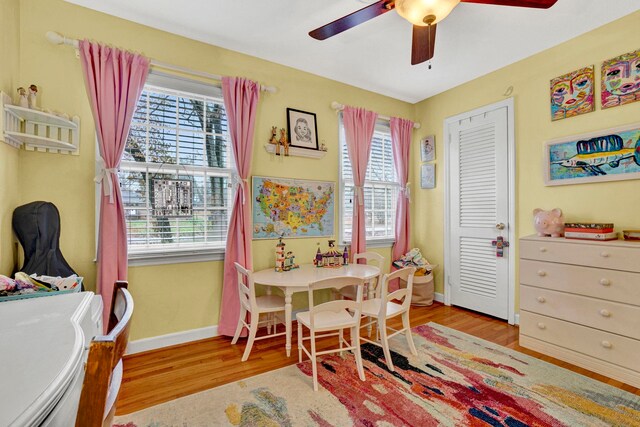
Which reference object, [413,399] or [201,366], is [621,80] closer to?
[413,399]

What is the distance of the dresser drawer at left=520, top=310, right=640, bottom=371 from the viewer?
2.12 m

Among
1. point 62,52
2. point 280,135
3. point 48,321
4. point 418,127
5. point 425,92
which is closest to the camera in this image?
point 48,321

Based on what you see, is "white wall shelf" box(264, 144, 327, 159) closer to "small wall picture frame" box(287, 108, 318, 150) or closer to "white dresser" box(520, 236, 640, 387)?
"small wall picture frame" box(287, 108, 318, 150)

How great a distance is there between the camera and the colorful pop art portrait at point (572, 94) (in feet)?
9.01

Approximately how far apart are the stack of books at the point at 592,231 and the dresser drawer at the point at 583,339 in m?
0.71

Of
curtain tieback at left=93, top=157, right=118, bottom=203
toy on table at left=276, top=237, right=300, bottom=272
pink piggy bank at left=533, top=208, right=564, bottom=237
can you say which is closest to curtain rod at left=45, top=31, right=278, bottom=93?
curtain tieback at left=93, top=157, right=118, bottom=203

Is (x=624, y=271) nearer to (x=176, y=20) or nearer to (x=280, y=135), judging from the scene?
(x=280, y=135)

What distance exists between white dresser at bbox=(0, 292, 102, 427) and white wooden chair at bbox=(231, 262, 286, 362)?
1446 mm

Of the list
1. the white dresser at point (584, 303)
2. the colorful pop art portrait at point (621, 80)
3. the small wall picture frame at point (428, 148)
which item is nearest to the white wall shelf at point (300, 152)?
the small wall picture frame at point (428, 148)

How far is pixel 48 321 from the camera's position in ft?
2.93

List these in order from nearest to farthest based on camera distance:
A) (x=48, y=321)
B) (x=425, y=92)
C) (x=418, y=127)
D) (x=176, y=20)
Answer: (x=48, y=321) < (x=176, y=20) < (x=425, y=92) < (x=418, y=127)

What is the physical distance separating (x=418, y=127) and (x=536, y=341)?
293 cm

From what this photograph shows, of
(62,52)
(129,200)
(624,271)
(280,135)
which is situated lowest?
(624,271)

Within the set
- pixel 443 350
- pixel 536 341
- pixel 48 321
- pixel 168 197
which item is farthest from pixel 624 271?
pixel 168 197
